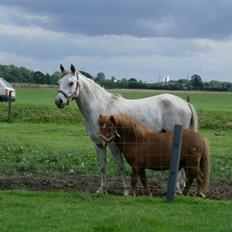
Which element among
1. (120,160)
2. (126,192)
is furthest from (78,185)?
(126,192)

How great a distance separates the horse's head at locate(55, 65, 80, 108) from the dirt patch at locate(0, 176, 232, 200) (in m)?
1.66

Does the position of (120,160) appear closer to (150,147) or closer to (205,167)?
(150,147)

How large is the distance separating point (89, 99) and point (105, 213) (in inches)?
129

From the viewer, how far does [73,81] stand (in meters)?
11.2

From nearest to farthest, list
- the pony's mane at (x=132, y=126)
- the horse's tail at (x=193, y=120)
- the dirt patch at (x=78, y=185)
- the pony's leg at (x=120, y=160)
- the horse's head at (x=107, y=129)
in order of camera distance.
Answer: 1. the horse's head at (x=107, y=129)
2. the pony's mane at (x=132, y=126)
3. the pony's leg at (x=120, y=160)
4. the dirt patch at (x=78, y=185)
5. the horse's tail at (x=193, y=120)

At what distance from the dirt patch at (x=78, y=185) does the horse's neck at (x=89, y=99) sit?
1.36 metres

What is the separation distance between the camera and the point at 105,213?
345 inches

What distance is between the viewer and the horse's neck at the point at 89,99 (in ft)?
37.7

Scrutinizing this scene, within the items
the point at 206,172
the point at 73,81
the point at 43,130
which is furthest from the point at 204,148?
the point at 43,130

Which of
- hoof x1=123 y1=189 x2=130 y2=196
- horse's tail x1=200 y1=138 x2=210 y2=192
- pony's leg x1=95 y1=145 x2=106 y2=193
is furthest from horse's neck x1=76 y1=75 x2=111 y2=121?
horse's tail x1=200 y1=138 x2=210 y2=192

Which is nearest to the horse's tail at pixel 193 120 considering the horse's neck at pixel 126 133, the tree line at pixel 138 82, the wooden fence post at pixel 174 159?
the horse's neck at pixel 126 133

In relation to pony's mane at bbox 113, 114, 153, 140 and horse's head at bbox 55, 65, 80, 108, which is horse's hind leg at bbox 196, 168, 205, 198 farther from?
horse's head at bbox 55, 65, 80, 108

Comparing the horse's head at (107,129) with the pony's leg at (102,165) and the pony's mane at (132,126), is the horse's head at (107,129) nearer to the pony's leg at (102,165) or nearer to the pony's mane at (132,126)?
the pony's mane at (132,126)

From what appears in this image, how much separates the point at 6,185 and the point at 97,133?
2.03m
